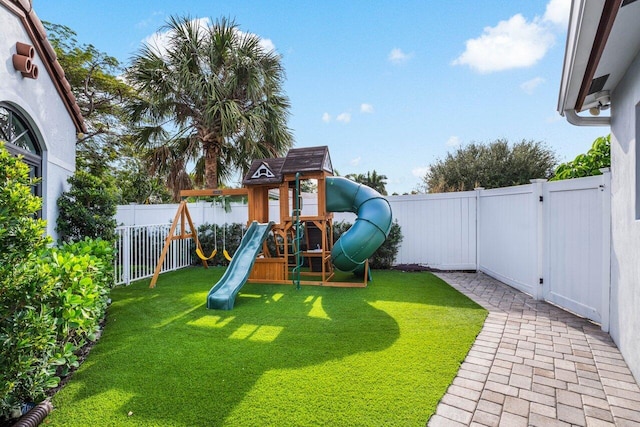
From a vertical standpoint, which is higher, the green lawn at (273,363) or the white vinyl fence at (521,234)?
the white vinyl fence at (521,234)

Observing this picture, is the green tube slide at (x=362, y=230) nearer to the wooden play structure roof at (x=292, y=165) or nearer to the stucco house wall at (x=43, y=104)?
the wooden play structure roof at (x=292, y=165)

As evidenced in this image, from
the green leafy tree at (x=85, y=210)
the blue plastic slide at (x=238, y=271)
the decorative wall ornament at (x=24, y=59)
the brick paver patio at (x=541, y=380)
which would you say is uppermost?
the decorative wall ornament at (x=24, y=59)

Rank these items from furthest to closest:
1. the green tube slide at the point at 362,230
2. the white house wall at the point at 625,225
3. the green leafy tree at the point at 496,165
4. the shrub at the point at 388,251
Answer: the green leafy tree at the point at 496,165
the shrub at the point at 388,251
the green tube slide at the point at 362,230
the white house wall at the point at 625,225

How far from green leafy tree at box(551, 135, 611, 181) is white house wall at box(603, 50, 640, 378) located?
165 centimetres

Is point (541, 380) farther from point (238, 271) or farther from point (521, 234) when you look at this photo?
point (238, 271)

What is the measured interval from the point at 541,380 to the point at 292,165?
18.1 feet

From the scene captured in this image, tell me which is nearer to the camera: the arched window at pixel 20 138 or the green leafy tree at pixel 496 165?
the arched window at pixel 20 138

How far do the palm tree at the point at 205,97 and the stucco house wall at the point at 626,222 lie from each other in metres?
8.54

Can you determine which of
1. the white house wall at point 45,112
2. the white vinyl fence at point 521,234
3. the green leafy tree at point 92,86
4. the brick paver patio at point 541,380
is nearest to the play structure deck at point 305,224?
the white vinyl fence at point 521,234

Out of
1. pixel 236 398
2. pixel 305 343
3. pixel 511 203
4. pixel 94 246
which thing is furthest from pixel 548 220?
pixel 94 246

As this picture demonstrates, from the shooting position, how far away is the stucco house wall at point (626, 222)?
279 cm

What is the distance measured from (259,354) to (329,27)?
8.80 meters

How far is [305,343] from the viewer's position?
359 centimetres

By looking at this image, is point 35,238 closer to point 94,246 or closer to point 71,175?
point 94,246
